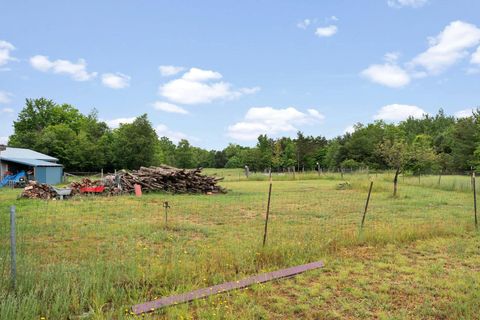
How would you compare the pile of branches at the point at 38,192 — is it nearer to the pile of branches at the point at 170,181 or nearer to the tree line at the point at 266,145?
the pile of branches at the point at 170,181

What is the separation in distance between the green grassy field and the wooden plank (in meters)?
0.12

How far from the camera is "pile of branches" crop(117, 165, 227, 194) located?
18672 mm

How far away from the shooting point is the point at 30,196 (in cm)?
1577

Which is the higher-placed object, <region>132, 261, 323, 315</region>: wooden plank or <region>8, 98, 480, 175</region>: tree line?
<region>8, 98, 480, 175</region>: tree line

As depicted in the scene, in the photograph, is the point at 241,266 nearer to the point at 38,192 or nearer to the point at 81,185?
the point at 38,192

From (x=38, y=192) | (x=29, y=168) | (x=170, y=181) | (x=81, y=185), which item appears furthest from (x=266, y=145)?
(x=38, y=192)

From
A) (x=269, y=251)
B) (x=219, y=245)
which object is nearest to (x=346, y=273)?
(x=269, y=251)

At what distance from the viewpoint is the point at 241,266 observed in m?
5.36

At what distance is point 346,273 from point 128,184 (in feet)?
49.7

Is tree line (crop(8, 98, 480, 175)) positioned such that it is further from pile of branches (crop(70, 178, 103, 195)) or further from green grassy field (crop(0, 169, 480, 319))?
pile of branches (crop(70, 178, 103, 195))

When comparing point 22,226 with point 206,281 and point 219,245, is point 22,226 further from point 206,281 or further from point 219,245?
point 206,281

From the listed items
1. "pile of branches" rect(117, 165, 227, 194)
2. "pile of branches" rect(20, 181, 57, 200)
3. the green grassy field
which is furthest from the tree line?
"pile of branches" rect(20, 181, 57, 200)

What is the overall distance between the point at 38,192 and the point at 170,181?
630 centimetres

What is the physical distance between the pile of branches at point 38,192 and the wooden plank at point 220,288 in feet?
45.4
